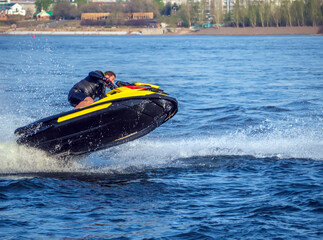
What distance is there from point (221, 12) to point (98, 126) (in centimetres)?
12324

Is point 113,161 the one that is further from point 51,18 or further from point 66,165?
point 51,18

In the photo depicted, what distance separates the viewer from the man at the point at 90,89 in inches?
357

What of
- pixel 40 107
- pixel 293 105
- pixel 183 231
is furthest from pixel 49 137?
pixel 293 105

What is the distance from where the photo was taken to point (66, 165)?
379 inches

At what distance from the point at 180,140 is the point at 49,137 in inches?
162

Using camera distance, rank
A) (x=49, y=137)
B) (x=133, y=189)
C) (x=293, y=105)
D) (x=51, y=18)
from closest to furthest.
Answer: (x=133, y=189)
(x=49, y=137)
(x=293, y=105)
(x=51, y=18)

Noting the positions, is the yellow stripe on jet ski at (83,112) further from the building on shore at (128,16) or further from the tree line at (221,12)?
the building on shore at (128,16)

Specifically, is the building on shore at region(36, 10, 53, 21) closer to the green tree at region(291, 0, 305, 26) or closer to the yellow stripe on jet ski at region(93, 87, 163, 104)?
the green tree at region(291, 0, 305, 26)

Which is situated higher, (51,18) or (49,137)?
(51,18)

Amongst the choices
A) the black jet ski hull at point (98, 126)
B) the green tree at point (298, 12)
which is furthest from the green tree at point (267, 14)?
the black jet ski hull at point (98, 126)

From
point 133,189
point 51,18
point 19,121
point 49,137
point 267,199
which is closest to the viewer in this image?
point 267,199

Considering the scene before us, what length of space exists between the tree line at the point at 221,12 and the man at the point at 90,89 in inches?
4071

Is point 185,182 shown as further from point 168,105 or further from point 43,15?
point 43,15

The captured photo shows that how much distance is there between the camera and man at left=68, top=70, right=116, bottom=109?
9.08 meters
